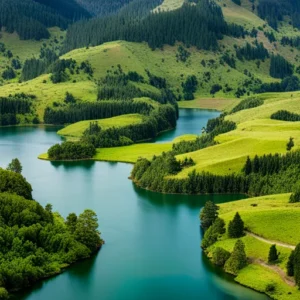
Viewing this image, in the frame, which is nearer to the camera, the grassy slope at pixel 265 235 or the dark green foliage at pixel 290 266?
the dark green foliage at pixel 290 266

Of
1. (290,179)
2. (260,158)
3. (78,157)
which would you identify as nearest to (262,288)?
(290,179)

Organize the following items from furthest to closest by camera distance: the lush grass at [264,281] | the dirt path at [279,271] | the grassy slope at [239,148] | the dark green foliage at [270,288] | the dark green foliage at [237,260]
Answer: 1. the grassy slope at [239,148]
2. the dark green foliage at [237,260]
3. the dirt path at [279,271]
4. the dark green foliage at [270,288]
5. the lush grass at [264,281]

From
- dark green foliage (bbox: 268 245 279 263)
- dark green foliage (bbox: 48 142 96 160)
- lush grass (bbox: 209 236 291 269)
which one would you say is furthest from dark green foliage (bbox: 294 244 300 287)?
dark green foliage (bbox: 48 142 96 160)

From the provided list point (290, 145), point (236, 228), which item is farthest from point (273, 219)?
point (290, 145)

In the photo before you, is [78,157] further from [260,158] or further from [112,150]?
[260,158]

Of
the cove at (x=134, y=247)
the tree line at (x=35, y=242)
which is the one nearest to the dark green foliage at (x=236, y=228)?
the cove at (x=134, y=247)

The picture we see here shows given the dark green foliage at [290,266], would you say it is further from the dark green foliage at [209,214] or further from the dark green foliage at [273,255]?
the dark green foliage at [209,214]

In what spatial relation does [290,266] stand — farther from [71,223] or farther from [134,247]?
[71,223]

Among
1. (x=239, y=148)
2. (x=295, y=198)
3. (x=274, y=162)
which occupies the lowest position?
(x=295, y=198)
